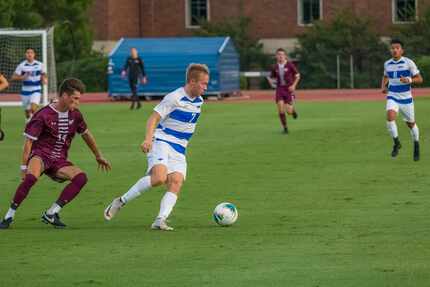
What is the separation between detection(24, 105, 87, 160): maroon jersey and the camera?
1238 cm

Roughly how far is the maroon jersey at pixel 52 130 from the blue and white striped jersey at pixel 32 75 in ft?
62.7

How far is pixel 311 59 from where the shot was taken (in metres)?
61.3

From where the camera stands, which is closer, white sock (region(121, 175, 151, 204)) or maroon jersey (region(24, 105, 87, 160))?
white sock (region(121, 175, 151, 204))

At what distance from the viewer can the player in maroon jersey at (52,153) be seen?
12.4 metres

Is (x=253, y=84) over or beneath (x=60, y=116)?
beneath

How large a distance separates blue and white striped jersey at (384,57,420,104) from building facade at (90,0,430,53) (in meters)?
42.3

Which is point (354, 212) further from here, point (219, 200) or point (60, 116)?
point (60, 116)

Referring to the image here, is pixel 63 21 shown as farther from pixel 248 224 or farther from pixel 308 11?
pixel 248 224

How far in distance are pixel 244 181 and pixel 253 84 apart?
45.3m

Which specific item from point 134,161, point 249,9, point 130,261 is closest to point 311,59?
point 249,9

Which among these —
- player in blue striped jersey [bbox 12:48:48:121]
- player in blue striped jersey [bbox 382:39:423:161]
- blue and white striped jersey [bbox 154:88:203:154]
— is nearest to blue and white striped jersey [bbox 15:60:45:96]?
player in blue striped jersey [bbox 12:48:48:121]

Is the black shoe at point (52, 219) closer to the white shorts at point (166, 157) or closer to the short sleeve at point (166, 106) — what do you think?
the white shorts at point (166, 157)

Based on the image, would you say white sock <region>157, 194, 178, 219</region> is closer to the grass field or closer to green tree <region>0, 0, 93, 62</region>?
the grass field

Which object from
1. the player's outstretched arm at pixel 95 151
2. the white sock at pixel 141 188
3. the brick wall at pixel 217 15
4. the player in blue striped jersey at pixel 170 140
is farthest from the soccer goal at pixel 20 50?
the white sock at pixel 141 188
